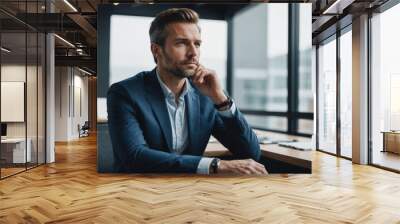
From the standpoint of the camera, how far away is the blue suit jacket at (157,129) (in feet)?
19.7

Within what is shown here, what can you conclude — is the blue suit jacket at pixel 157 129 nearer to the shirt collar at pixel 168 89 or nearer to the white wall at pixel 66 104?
the shirt collar at pixel 168 89

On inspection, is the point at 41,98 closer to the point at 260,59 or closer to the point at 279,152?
the point at 260,59

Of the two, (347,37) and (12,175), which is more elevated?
(347,37)

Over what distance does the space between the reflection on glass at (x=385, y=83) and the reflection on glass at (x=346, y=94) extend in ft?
2.51

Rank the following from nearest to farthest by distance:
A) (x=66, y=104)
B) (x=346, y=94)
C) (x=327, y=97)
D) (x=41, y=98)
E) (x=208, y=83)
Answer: (x=208, y=83)
(x=41, y=98)
(x=346, y=94)
(x=327, y=97)
(x=66, y=104)

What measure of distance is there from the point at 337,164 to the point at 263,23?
3.53 metres

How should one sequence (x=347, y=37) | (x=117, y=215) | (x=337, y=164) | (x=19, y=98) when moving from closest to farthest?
(x=117, y=215) < (x=19, y=98) < (x=337, y=164) < (x=347, y=37)

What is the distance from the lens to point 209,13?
6.33 m

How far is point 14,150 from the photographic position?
23.2 ft

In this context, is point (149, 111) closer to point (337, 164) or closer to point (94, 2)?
point (94, 2)

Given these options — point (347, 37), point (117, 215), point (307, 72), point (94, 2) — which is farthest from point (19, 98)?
point (347, 37)

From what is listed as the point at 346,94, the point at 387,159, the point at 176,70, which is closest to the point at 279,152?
the point at 176,70

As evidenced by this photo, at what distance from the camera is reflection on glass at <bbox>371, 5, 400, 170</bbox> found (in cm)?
725

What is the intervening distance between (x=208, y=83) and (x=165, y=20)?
121 centimetres
